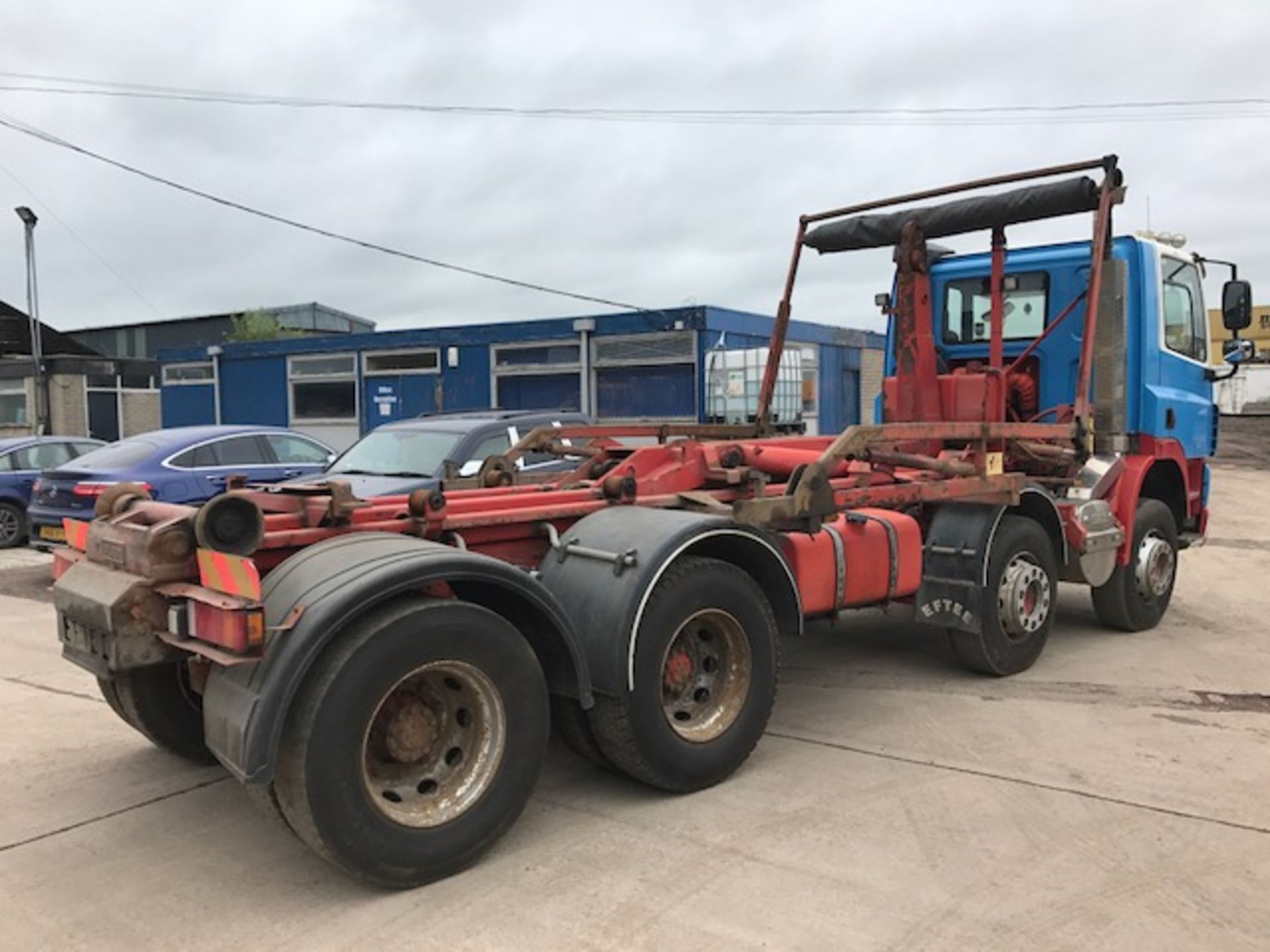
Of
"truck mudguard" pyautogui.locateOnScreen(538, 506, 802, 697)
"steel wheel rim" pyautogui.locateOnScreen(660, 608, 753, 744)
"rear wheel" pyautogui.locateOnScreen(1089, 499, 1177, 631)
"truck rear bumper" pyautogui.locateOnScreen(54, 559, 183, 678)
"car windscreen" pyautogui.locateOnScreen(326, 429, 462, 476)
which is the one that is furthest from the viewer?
"car windscreen" pyautogui.locateOnScreen(326, 429, 462, 476)

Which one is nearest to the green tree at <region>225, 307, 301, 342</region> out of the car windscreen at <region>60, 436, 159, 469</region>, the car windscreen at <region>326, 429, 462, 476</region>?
the car windscreen at <region>60, 436, 159, 469</region>

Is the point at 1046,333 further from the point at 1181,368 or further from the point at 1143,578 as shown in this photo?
the point at 1143,578

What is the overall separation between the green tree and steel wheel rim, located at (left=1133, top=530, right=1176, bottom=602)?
119ft

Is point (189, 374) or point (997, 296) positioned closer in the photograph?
point (997, 296)

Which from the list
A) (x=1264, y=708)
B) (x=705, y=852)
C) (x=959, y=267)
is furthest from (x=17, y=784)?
(x=959, y=267)

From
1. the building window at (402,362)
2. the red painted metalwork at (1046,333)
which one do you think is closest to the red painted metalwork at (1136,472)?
the red painted metalwork at (1046,333)

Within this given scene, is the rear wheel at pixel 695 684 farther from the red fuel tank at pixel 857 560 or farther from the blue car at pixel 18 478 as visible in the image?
the blue car at pixel 18 478

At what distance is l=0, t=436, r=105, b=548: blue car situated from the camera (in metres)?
13.2

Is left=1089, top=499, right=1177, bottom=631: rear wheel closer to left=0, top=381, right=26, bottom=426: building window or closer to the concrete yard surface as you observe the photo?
the concrete yard surface

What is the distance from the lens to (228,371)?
24.4m

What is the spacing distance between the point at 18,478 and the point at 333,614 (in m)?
12.2

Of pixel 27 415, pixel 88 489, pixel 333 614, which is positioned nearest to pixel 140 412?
pixel 27 415

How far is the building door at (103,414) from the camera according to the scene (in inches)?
1119

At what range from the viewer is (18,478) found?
43.4 feet
